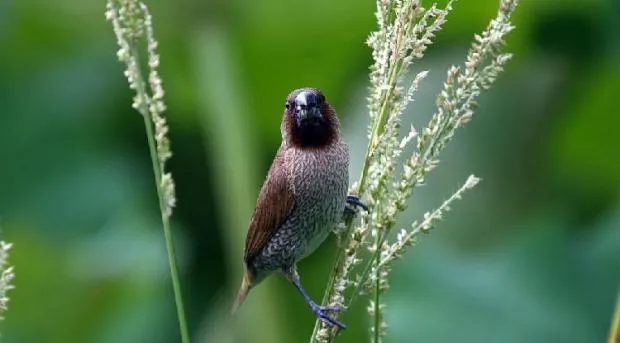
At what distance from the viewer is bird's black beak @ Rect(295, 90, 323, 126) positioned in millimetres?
2561

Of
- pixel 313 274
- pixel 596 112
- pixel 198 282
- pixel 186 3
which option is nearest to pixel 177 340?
pixel 198 282

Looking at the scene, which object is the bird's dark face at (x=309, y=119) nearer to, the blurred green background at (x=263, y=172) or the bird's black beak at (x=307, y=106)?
the bird's black beak at (x=307, y=106)

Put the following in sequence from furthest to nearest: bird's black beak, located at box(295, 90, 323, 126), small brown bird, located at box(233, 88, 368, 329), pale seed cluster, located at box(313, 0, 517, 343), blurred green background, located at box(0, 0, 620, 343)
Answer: blurred green background, located at box(0, 0, 620, 343) < small brown bird, located at box(233, 88, 368, 329) < bird's black beak, located at box(295, 90, 323, 126) < pale seed cluster, located at box(313, 0, 517, 343)

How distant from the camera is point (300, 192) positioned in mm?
2953

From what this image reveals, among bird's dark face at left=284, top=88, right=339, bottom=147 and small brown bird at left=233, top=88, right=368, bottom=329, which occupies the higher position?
bird's dark face at left=284, top=88, right=339, bottom=147

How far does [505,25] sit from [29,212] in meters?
3.32

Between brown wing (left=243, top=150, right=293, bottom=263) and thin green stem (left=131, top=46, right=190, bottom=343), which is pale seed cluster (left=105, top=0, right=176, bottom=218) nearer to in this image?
thin green stem (left=131, top=46, right=190, bottom=343)

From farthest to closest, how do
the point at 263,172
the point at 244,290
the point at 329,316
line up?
the point at 263,172 < the point at 244,290 < the point at 329,316

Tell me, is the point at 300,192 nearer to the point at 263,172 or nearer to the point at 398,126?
the point at 398,126

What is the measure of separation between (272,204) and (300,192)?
0.30 feet

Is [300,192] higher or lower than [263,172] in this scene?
higher

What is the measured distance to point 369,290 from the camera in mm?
1934

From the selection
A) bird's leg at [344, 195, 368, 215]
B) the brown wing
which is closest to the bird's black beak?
bird's leg at [344, 195, 368, 215]

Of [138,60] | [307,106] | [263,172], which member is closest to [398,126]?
[138,60]
